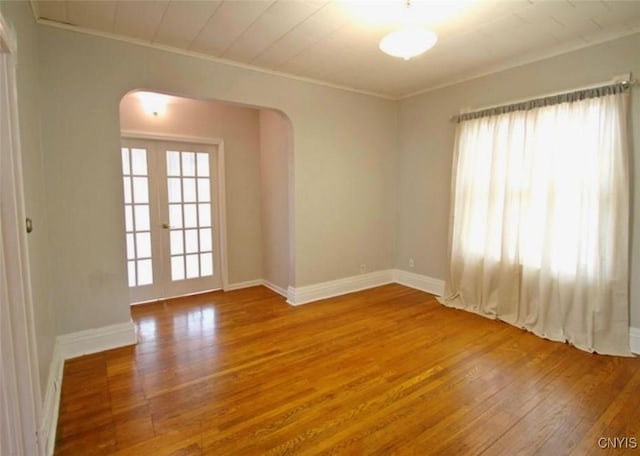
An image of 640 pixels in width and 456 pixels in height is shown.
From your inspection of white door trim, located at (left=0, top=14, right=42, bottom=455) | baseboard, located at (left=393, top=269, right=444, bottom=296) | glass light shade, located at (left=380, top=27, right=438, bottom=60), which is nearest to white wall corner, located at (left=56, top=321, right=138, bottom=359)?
white door trim, located at (left=0, top=14, right=42, bottom=455)

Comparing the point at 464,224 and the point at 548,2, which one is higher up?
the point at 548,2

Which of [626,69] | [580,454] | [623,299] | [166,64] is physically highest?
[166,64]

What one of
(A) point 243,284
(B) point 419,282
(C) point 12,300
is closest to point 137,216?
(A) point 243,284

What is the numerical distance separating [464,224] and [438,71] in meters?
1.75

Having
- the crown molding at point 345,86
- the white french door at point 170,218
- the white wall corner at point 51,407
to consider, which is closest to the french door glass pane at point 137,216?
the white french door at point 170,218

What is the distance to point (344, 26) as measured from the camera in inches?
105

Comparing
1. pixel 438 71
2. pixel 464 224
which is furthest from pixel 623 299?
pixel 438 71

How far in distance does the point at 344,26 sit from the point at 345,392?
9.05ft

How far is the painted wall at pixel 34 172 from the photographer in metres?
1.89

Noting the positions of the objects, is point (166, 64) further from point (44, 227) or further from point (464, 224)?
point (464, 224)

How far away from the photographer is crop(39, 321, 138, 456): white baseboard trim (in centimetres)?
208

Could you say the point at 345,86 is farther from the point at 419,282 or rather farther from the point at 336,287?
the point at 419,282

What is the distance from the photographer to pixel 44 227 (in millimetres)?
2496

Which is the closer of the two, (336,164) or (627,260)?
(627,260)
